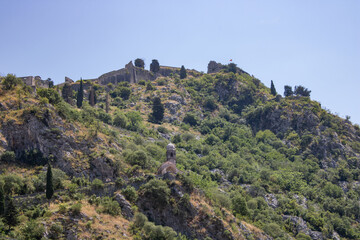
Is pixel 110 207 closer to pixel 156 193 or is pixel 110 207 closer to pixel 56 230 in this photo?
pixel 156 193

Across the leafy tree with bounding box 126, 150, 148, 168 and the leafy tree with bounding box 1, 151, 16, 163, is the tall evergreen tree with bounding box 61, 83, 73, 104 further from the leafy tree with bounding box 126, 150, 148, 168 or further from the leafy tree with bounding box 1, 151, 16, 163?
the leafy tree with bounding box 1, 151, 16, 163

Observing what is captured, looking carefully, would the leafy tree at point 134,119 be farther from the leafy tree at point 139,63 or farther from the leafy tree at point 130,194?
the leafy tree at point 130,194

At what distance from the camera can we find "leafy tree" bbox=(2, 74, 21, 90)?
69.4 metres

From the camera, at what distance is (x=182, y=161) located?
300 ft

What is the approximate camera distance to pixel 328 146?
112 meters

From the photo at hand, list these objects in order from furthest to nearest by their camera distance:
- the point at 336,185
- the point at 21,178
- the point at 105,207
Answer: the point at 336,185
the point at 21,178
the point at 105,207

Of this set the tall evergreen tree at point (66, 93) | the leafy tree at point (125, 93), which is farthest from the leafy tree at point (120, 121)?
the leafy tree at point (125, 93)

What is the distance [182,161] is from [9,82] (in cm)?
3690

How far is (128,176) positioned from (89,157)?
6405 millimetres

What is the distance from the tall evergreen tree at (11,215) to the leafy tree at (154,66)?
116 meters

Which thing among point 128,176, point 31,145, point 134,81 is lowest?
point 128,176

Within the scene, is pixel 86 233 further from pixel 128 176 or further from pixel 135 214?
pixel 128 176

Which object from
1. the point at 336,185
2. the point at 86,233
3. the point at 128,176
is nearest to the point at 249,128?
the point at 336,185

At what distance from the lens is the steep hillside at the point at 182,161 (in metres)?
51.6
